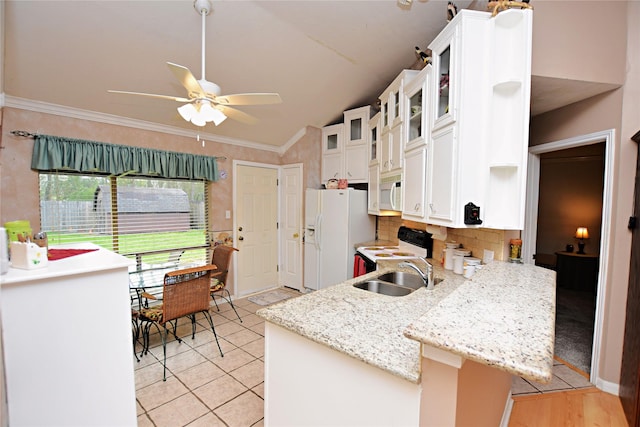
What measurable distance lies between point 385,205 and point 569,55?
6.50 feet

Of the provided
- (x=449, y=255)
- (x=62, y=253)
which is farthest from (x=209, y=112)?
(x=449, y=255)

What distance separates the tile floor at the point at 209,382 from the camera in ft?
6.25

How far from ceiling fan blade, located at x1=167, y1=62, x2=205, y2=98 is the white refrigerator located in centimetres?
233

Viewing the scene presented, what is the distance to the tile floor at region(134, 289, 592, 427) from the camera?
1.91 metres

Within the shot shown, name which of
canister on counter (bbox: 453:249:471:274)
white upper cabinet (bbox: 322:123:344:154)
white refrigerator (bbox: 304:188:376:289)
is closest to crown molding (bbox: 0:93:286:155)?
white upper cabinet (bbox: 322:123:344:154)

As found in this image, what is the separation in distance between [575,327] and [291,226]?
3.82 m

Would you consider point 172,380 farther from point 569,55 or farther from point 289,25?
point 569,55

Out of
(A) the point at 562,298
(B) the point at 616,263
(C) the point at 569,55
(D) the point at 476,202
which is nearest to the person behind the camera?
(D) the point at 476,202

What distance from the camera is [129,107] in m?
2.92

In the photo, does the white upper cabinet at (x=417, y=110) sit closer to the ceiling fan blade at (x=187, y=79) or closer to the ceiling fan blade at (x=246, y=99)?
the ceiling fan blade at (x=246, y=99)

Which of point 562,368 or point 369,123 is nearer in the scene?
point 562,368

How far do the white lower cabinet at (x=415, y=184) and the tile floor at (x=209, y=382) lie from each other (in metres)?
1.61

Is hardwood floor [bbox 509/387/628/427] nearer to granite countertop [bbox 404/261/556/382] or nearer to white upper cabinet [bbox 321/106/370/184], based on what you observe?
granite countertop [bbox 404/261/556/382]

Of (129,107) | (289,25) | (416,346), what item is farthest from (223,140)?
(416,346)
